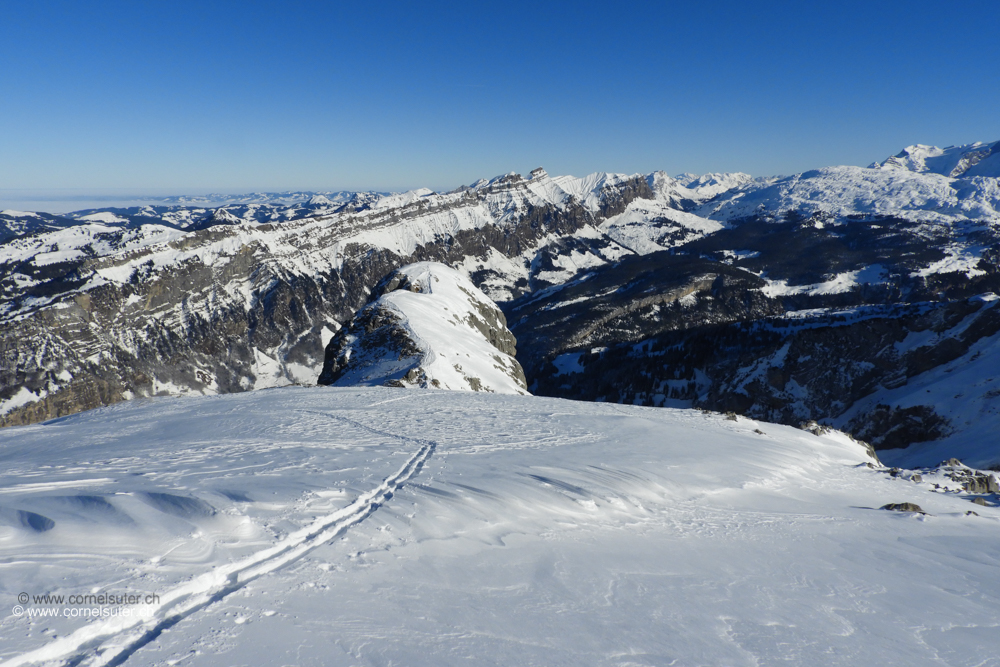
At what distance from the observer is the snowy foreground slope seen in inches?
262

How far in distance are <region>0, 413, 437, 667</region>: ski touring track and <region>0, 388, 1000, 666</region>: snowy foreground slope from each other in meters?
0.03

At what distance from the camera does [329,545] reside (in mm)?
9492

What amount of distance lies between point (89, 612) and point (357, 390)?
94.6 feet

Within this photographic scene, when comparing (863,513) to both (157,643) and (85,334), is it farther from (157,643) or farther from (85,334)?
(85,334)

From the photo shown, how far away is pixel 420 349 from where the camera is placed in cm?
5319

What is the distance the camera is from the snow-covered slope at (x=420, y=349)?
162 ft

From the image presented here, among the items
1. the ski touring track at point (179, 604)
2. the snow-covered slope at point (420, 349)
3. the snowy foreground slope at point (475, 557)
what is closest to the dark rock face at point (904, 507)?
the snowy foreground slope at point (475, 557)

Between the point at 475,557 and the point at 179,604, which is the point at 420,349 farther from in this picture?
the point at 179,604

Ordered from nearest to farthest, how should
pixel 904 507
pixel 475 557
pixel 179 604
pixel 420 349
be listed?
1. pixel 179 604
2. pixel 475 557
3. pixel 904 507
4. pixel 420 349

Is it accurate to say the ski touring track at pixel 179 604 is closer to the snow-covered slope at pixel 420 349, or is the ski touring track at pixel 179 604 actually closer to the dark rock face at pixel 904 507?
the dark rock face at pixel 904 507

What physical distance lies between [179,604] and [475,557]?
510 centimetres

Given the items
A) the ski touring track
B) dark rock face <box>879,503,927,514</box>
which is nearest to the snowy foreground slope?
the ski touring track

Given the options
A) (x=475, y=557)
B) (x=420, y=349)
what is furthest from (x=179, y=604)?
(x=420, y=349)

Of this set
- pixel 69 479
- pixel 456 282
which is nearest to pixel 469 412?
pixel 69 479
